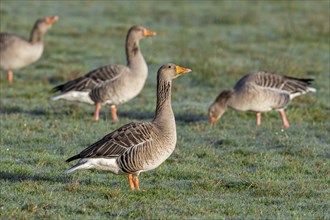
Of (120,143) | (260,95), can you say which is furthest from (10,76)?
(120,143)

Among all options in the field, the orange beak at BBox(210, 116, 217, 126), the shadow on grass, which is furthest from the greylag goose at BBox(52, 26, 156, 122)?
the orange beak at BBox(210, 116, 217, 126)

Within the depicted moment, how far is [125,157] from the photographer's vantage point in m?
9.64

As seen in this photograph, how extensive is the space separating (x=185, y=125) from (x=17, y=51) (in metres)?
7.18

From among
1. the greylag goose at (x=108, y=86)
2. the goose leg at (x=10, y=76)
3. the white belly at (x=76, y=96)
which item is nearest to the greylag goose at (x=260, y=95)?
the greylag goose at (x=108, y=86)

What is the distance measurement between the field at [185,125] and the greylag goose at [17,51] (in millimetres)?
449

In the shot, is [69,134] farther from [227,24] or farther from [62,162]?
[227,24]

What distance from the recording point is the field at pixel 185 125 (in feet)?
30.7

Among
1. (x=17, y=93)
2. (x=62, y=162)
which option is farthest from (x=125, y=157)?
(x=17, y=93)

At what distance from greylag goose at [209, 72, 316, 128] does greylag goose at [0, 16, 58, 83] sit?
22.0ft

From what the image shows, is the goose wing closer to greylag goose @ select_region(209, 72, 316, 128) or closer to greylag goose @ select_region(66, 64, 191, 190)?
greylag goose @ select_region(66, 64, 191, 190)

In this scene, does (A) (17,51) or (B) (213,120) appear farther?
(A) (17,51)

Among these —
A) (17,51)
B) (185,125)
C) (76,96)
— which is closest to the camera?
(185,125)

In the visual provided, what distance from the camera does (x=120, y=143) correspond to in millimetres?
9719

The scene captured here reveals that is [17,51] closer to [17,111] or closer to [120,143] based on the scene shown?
[17,111]
